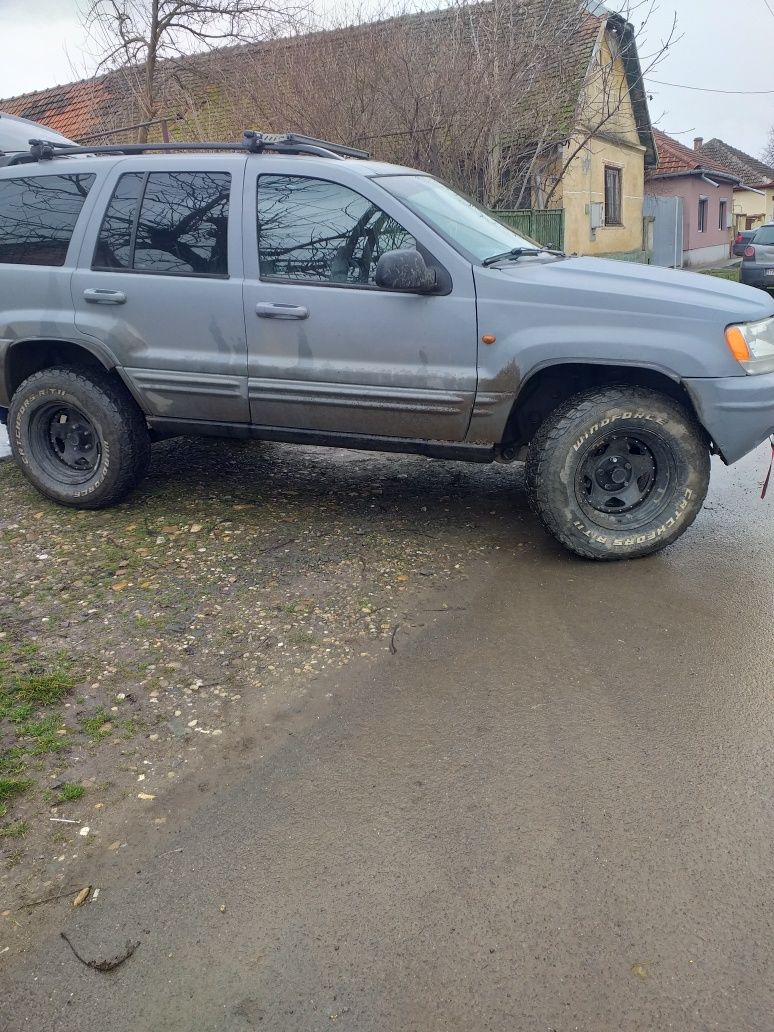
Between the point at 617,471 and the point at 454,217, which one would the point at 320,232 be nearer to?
the point at 454,217

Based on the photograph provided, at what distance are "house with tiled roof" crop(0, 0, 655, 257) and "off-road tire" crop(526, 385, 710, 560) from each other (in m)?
9.38

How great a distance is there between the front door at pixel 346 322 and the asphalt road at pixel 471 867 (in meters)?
1.39

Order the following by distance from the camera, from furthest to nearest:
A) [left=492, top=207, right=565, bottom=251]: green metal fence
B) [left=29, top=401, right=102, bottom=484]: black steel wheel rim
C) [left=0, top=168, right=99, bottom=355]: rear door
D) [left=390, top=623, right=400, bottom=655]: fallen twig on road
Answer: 1. [left=492, top=207, right=565, bottom=251]: green metal fence
2. [left=29, top=401, right=102, bottom=484]: black steel wheel rim
3. [left=0, top=168, right=99, bottom=355]: rear door
4. [left=390, top=623, right=400, bottom=655]: fallen twig on road

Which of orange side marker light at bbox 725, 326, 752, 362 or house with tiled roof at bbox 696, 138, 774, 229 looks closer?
orange side marker light at bbox 725, 326, 752, 362

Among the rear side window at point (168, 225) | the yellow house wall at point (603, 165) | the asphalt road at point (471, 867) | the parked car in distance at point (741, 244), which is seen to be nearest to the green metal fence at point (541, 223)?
the yellow house wall at point (603, 165)

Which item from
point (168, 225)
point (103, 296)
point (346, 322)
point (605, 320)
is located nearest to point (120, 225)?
point (168, 225)

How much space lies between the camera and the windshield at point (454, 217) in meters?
4.46

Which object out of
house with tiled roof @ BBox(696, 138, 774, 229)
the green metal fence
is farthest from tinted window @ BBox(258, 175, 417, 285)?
house with tiled roof @ BBox(696, 138, 774, 229)

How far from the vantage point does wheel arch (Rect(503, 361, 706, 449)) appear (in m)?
4.30

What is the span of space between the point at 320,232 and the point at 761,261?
604 inches

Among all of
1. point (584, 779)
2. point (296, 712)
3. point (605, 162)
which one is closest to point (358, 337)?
point (296, 712)

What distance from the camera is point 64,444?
17.5ft

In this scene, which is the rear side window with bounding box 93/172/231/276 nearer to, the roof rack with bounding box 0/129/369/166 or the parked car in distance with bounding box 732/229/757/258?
the roof rack with bounding box 0/129/369/166

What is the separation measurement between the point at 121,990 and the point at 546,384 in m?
3.42
